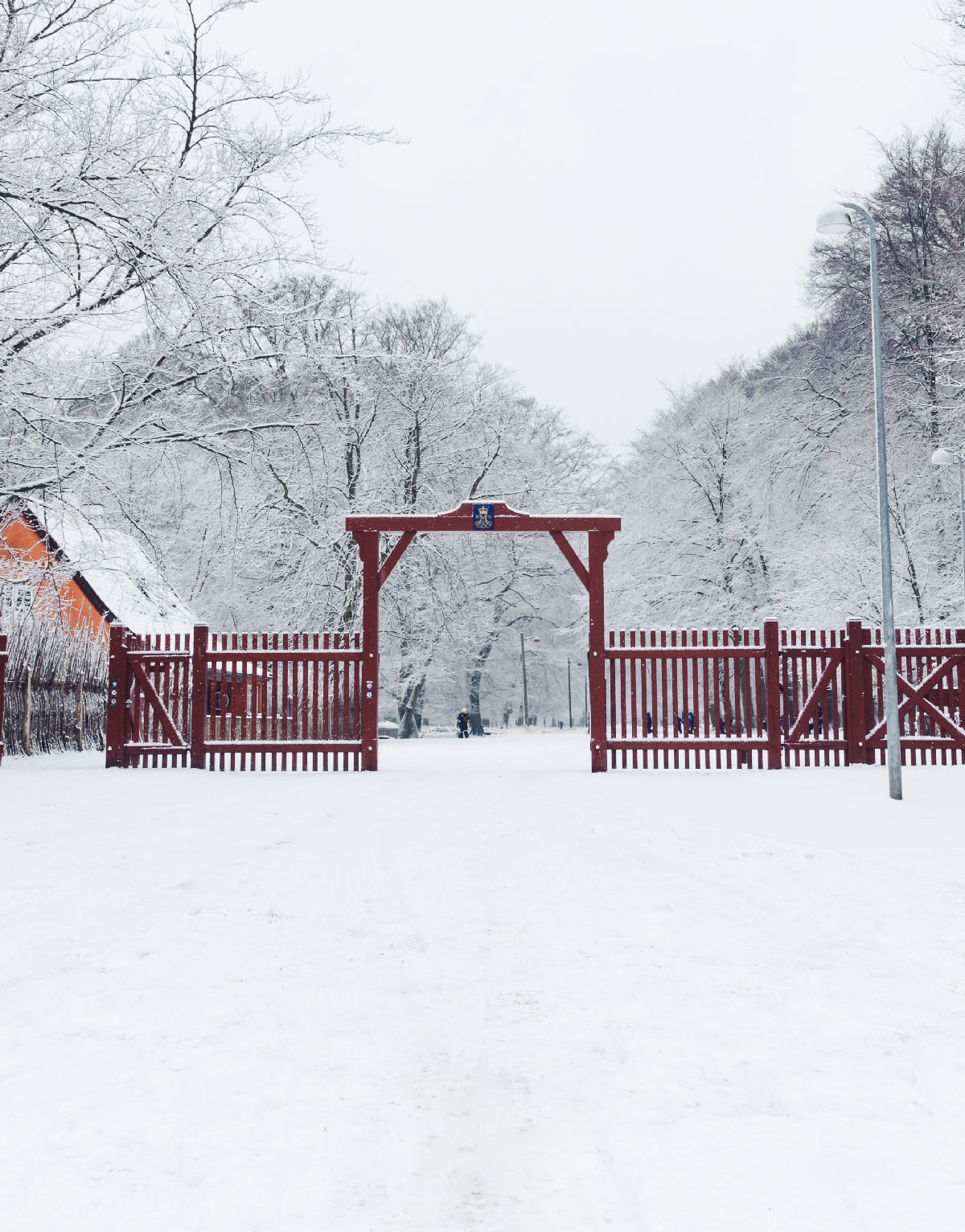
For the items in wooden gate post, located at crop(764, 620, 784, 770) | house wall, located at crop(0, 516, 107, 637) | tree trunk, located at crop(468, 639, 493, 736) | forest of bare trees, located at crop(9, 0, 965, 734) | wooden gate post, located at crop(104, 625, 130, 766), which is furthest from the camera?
tree trunk, located at crop(468, 639, 493, 736)

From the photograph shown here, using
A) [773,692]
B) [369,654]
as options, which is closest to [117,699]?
[369,654]

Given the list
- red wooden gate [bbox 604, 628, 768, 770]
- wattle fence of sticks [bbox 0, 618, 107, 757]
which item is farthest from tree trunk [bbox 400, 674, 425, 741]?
red wooden gate [bbox 604, 628, 768, 770]

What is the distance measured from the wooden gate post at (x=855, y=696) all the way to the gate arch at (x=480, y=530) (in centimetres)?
348

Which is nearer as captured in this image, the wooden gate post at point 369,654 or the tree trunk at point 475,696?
the wooden gate post at point 369,654

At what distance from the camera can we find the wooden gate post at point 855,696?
1466 centimetres

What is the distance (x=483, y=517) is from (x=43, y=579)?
6117 millimetres

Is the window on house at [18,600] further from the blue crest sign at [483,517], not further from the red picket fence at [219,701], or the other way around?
the blue crest sign at [483,517]

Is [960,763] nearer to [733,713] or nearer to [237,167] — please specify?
[733,713]

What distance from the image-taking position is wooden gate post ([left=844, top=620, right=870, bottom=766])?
14.7 m

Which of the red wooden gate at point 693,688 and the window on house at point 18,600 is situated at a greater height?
the window on house at point 18,600

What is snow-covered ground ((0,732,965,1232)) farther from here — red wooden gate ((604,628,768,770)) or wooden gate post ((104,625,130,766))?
wooden gate post ((104,625,130,766))

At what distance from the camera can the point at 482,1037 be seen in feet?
11.1

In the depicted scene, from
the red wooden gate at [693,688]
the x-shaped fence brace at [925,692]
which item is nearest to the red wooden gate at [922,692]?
the x-shaped fence brace at [925,692]

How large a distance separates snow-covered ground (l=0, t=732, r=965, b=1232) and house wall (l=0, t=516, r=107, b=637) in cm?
713
